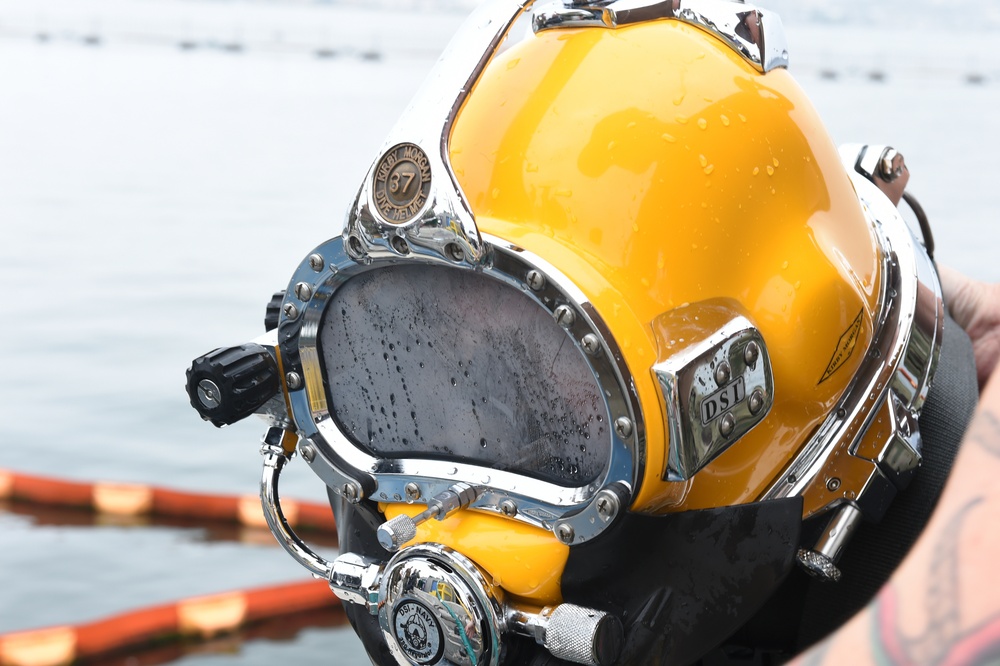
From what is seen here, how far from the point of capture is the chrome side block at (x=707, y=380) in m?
0.80

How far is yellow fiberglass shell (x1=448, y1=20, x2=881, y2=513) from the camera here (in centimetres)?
85

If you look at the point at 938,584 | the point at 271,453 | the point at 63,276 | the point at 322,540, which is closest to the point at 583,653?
the point at 271,453

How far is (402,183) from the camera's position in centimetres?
81

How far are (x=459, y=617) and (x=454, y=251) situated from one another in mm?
284

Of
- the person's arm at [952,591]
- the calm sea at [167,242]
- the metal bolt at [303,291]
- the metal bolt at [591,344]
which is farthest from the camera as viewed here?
the calm sea at [167,242]

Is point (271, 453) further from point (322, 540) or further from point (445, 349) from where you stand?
point (322, 540)

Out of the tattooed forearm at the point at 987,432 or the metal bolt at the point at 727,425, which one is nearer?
the tattooed forearm at the point at 987,432

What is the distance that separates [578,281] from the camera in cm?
81

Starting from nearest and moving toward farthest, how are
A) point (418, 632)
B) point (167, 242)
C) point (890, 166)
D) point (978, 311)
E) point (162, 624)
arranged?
1. point (418, 632)
2. point (890, 166)
3. point (978, 311)
4. point (162, 624)
5. point (167, 242)

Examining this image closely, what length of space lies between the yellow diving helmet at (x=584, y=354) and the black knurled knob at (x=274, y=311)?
0.09 feet

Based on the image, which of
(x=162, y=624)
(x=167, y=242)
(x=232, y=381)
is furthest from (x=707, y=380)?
(x=167, y=242)

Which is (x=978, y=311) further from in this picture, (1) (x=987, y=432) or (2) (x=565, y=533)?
(1) (x=987, y=432)

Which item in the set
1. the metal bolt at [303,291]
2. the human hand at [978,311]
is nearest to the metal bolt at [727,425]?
the metal bolt at [303,291]

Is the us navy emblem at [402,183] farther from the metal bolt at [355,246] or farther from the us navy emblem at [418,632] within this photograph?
the us navy emblem at [418,632]
